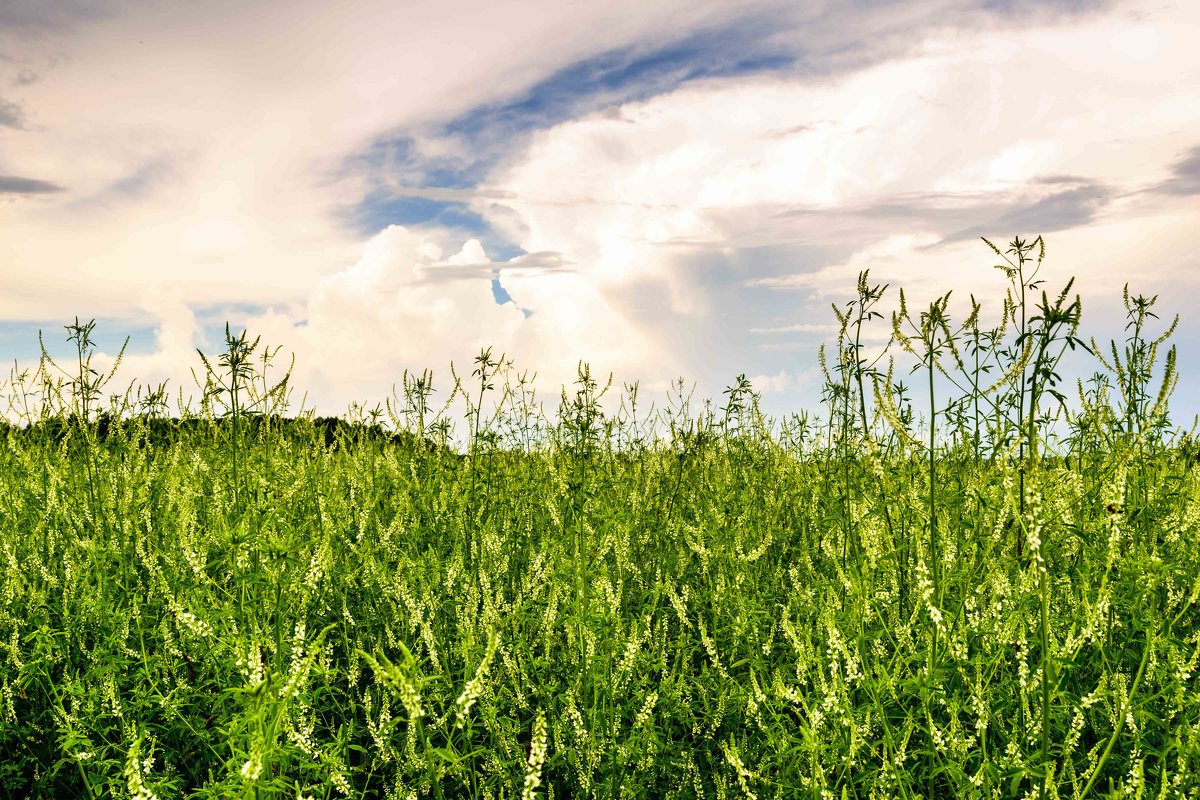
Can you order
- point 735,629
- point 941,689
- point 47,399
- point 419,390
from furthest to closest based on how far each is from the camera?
point 47,399, point 419,390, point 735,629, point 941,689

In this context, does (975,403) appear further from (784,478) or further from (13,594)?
(13,594)

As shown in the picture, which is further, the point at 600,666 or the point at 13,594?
the point at 13,594

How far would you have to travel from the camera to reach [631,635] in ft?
12.6

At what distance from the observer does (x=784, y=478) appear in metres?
7.56

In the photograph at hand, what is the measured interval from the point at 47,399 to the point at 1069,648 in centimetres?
804

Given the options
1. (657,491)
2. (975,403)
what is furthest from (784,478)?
(975,403)

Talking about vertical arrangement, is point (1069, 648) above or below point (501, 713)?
above

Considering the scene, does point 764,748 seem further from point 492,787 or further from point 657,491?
point 657,491

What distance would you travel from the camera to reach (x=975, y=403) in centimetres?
532

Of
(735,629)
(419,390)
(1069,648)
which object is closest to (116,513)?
(419,390)

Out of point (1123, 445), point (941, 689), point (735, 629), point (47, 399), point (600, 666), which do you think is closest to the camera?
point (941, 689)

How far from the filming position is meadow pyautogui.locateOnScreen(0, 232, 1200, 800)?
9.56ft

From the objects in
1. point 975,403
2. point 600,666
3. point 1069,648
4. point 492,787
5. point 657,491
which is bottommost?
point 492,787

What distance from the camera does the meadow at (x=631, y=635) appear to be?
2.91 metres
